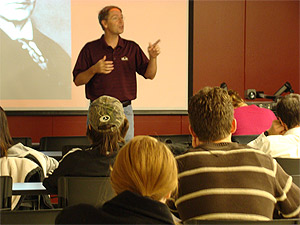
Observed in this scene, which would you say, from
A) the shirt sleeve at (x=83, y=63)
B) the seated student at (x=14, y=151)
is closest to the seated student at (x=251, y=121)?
the shirt sleeve at (x=83, y=63)

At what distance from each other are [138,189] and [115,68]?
11.3ft

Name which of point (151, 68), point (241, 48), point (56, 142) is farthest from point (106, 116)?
point (241, 48)

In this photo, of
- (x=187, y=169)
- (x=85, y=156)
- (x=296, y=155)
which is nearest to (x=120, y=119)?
(x=85, y=156)

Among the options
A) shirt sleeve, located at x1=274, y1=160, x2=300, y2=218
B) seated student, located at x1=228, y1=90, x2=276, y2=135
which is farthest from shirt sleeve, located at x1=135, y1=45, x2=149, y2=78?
shirt sleeve, located at x1=274, y1=160, x2=300, y2=218

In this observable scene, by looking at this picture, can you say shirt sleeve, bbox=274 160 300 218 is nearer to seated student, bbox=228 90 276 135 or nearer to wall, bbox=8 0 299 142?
seated student, bbox=228 90 276 135

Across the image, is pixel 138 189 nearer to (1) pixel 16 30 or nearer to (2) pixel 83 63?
(2) pixel 83 63

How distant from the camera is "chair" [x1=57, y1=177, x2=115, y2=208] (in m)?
1.98

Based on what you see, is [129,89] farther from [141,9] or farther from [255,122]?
[141,9]

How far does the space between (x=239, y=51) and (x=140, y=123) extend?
163cm

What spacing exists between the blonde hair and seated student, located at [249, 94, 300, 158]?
1.52 m

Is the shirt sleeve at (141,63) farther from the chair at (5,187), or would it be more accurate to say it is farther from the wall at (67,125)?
the chair at (5,187)

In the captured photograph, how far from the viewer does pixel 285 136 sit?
2.72m

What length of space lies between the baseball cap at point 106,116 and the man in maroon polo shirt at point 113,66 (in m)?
1.88

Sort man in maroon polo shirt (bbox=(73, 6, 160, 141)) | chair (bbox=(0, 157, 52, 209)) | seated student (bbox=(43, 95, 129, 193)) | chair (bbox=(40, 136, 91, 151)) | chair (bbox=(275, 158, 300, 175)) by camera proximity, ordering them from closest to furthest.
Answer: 1. seated student (bbox=(43, 95, 129, 193))
2. chair (bbox=(275, 158, 300, 175))
3. chair (bbox=(0, 157, 52, 209))
4. chair (bbox=(40, 136, 91, 151))
5. man in maroon polo shirt (bbox=(73, 6, 160, 141))
